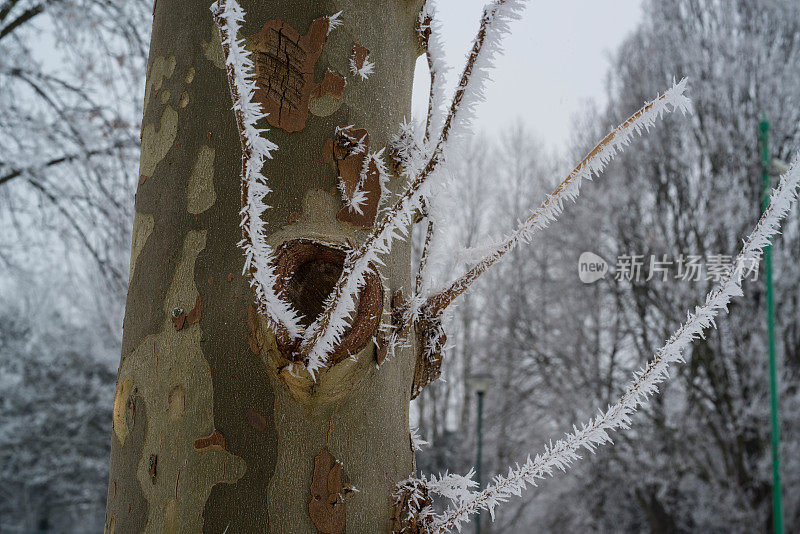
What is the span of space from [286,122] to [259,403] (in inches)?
9.2

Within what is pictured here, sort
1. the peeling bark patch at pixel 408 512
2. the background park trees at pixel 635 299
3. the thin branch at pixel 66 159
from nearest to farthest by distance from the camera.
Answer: the peeling bark patch at pixel 408 512 < the thin branch at pixel 66 159 < the background park trees at pixel 635 299

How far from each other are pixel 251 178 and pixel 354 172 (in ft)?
0.43

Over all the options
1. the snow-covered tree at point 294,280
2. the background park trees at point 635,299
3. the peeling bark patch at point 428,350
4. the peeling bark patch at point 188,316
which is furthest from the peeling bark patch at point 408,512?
the background park trees at point 635,299

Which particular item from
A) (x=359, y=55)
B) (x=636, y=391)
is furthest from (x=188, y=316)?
(x=636, y=391)

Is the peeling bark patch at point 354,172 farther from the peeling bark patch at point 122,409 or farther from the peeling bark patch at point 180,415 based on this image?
the peeling bark patch at point 122,409

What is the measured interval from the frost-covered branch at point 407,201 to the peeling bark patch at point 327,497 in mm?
76

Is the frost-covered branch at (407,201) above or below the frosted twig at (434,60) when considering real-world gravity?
below

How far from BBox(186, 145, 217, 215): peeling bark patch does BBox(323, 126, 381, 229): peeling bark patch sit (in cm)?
10

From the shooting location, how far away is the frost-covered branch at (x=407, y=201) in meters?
0.43

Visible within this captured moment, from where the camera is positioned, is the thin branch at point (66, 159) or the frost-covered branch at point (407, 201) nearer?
the frost-covered branch at point (407, 201)

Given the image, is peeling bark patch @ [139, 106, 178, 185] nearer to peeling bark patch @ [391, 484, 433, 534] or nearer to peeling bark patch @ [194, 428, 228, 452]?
peeling bark patch @ [194, 428, 228, 452]

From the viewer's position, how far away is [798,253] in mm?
5609

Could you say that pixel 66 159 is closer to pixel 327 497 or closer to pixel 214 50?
pixel 214 50

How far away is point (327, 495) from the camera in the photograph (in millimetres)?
469
